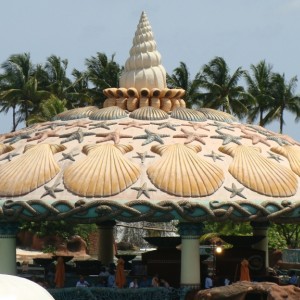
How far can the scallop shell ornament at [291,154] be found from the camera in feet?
93.0

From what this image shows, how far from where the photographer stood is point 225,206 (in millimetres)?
25969

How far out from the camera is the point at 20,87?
61.1 m

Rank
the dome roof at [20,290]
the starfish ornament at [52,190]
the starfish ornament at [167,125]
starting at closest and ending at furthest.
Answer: the dome roof at [20,290] → the starfish ornament at [52,190] → the starfish ornament at [167,125]

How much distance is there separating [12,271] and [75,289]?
2.38 metres

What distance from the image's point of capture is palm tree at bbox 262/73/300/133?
62500mm

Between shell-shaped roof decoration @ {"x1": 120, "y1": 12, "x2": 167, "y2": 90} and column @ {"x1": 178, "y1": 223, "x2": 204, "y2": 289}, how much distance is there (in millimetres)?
6881

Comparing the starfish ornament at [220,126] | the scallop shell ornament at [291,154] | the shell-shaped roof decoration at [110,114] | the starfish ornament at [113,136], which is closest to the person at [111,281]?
the starfish ornament at [113,136]

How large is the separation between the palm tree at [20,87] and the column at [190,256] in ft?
115

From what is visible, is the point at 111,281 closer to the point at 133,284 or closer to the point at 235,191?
the point at 133,284

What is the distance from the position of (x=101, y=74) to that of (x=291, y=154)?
3276 centimetres

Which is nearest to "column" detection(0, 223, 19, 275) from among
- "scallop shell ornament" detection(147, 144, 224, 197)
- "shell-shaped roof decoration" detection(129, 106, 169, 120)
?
"scallop shell ornament" detection(147, 144, 224, 197)

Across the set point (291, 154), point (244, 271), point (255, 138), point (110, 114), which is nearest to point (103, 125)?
point (110, 114)

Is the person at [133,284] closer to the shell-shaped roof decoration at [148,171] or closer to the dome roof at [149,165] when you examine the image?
the shell-shaped roof decoration at [148,171]

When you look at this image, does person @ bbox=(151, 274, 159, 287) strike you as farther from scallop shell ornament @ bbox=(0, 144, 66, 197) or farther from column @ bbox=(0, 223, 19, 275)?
scallop shell ornament @ bbox=(0, 144, 66, 197)
